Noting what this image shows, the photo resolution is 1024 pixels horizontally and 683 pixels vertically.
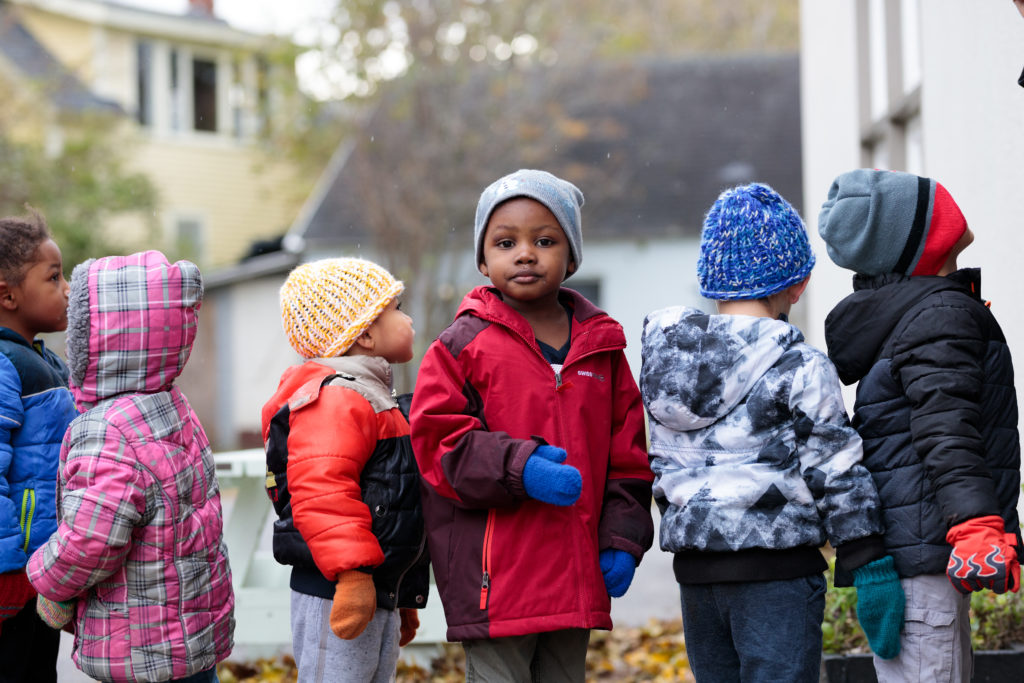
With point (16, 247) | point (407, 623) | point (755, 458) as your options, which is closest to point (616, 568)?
point (755, 458)

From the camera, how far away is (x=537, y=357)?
9.27 ft

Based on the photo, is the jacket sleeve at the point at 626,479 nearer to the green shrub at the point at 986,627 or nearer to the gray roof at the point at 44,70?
the green shrub at the point at 986,627

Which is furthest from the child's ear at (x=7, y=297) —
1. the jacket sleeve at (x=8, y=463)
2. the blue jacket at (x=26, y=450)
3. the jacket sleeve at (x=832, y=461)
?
the jacket sleeve at (x=832, y=461)

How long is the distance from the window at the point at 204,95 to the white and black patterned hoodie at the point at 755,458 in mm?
20755

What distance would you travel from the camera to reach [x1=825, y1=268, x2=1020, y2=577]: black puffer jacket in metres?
2.46

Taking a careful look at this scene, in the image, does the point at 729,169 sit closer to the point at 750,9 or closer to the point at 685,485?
the point at 750,9

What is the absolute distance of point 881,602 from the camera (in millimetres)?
2564

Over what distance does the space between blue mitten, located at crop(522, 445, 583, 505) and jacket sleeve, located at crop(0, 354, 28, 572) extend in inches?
55.7

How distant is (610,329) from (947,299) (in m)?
0.85

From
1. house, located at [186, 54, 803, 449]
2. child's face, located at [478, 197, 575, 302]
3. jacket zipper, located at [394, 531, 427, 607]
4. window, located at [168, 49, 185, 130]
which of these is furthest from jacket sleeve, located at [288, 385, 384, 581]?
window, located at [168, 49, 185, 130]

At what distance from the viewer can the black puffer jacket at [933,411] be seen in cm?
246

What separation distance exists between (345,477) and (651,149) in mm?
15299

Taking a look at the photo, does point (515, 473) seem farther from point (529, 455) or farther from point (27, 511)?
point (27, 511)

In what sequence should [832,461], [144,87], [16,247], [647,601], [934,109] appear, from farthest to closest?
[144,87]
[647,601]
[934,109]
[16,247]
[832,461]
